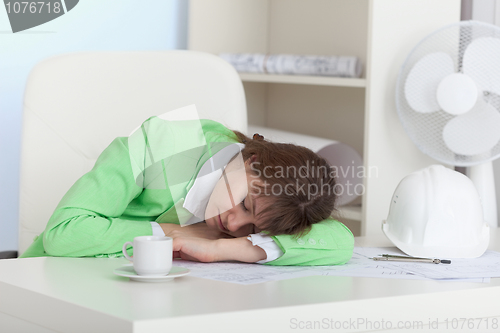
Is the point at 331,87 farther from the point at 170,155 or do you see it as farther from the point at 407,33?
the point at 170,155

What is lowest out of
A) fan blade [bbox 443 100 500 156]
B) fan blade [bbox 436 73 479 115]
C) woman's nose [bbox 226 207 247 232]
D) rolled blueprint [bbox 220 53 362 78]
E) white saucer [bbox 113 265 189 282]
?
white saucer [bbox 113 265 189 282]

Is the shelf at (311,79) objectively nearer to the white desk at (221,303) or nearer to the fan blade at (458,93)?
the fan blade at (458,93)

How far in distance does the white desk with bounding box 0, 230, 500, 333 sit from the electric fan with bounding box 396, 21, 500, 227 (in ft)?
2.42

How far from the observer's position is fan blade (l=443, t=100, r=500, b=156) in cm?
162

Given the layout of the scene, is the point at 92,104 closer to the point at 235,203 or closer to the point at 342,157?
the point at 235,203

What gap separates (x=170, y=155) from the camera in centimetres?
124

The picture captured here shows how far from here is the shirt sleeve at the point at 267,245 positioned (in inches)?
41.8

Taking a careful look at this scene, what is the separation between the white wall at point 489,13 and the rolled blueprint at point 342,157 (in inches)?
18.1

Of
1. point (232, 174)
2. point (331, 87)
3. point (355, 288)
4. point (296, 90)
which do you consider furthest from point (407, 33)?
point (355, 288)

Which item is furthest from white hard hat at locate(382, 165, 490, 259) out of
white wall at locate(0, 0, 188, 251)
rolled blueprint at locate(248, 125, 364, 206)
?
white wall at locate(0, 0, 188, 251)

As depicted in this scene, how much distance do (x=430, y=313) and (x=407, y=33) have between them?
3.65 feet

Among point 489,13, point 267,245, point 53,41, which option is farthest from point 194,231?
point 489,13

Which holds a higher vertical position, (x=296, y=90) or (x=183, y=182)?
(x=296, y=90)

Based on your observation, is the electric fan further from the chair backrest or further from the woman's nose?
the woman's nose
